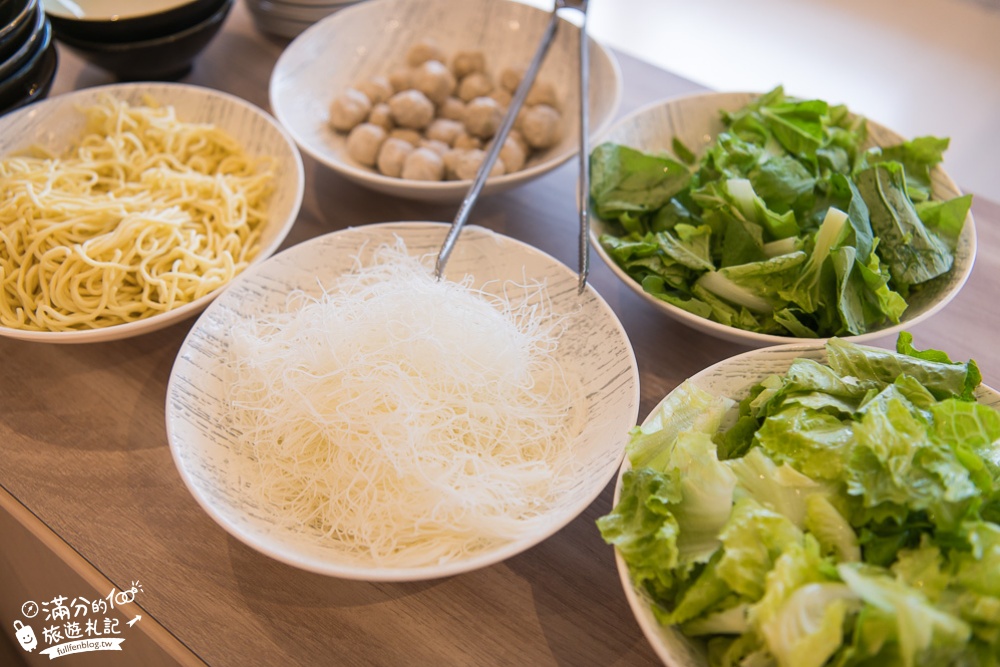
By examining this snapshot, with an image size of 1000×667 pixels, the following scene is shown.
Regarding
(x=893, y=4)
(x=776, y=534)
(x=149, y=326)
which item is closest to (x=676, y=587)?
(x=776, y=534)

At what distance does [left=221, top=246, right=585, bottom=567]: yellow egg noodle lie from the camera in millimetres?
1120

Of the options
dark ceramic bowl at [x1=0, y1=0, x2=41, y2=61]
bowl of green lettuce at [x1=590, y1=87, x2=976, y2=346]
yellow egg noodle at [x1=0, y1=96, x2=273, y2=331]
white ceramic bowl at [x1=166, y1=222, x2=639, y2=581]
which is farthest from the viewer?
dark ceramic bowl at [x1=0, y1=0, x2=41, y2=61]

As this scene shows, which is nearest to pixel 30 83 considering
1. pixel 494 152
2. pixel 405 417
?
pixel 494 152

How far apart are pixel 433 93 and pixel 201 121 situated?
2.02ft

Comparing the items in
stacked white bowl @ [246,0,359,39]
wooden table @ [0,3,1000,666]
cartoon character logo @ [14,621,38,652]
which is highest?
stacked white bowl @ [246,0,359,39]

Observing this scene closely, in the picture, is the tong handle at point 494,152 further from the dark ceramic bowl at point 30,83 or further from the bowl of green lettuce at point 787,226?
the dark ceramic bowl at point 30,83

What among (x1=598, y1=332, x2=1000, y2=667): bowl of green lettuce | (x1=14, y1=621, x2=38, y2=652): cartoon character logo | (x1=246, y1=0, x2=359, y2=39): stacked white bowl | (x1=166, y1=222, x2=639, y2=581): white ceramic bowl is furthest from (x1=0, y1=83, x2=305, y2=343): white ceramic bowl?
(x1=598, y1=332, x2=1000, y2=667): bowl of green lettuce

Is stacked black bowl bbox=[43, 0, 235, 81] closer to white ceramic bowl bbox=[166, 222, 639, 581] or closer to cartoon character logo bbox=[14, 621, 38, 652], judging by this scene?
white ceramic bowl bbox=[166, 222, 639, 581]

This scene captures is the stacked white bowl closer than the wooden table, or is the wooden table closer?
the wooden table

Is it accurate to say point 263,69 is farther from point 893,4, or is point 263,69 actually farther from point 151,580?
point 893,4

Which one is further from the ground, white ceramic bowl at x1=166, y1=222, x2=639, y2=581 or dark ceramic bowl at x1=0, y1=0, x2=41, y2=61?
dark ceramic bowl at x1=0, y1=0, x2=41, y2=61

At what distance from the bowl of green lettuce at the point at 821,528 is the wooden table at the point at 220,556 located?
26cm

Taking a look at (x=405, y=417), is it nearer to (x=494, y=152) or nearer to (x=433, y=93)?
(x=494, y=152)

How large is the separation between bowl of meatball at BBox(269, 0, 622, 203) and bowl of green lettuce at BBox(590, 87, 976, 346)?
24 cm
